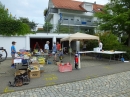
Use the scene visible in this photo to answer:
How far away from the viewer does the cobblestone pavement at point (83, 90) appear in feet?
15.4

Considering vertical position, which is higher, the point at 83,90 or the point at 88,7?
the point at 88,7

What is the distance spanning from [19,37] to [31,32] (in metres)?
1.60

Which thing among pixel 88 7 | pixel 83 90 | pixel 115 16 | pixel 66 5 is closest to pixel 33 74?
pixel 83 90

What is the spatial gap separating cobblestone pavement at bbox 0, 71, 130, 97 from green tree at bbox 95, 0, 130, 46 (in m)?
9.47

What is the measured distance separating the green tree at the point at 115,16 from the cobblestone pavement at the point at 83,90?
31.1 feet

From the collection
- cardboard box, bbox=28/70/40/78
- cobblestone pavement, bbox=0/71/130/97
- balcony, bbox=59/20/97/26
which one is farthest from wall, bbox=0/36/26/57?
balcony, bbox=59/20/97/26

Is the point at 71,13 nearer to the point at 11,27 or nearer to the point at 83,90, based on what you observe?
the point at 11,27

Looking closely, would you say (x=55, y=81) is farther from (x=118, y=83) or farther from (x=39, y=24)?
(x=39, y=24)

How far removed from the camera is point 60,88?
536cm

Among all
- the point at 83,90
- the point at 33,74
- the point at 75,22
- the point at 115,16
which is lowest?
Result: the point at 83,90

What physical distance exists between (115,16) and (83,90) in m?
11.0

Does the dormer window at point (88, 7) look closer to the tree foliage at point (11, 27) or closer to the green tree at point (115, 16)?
the green tree at point (115, 16)

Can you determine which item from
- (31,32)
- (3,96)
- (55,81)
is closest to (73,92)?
(55,81)

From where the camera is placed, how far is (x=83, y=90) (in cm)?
511
